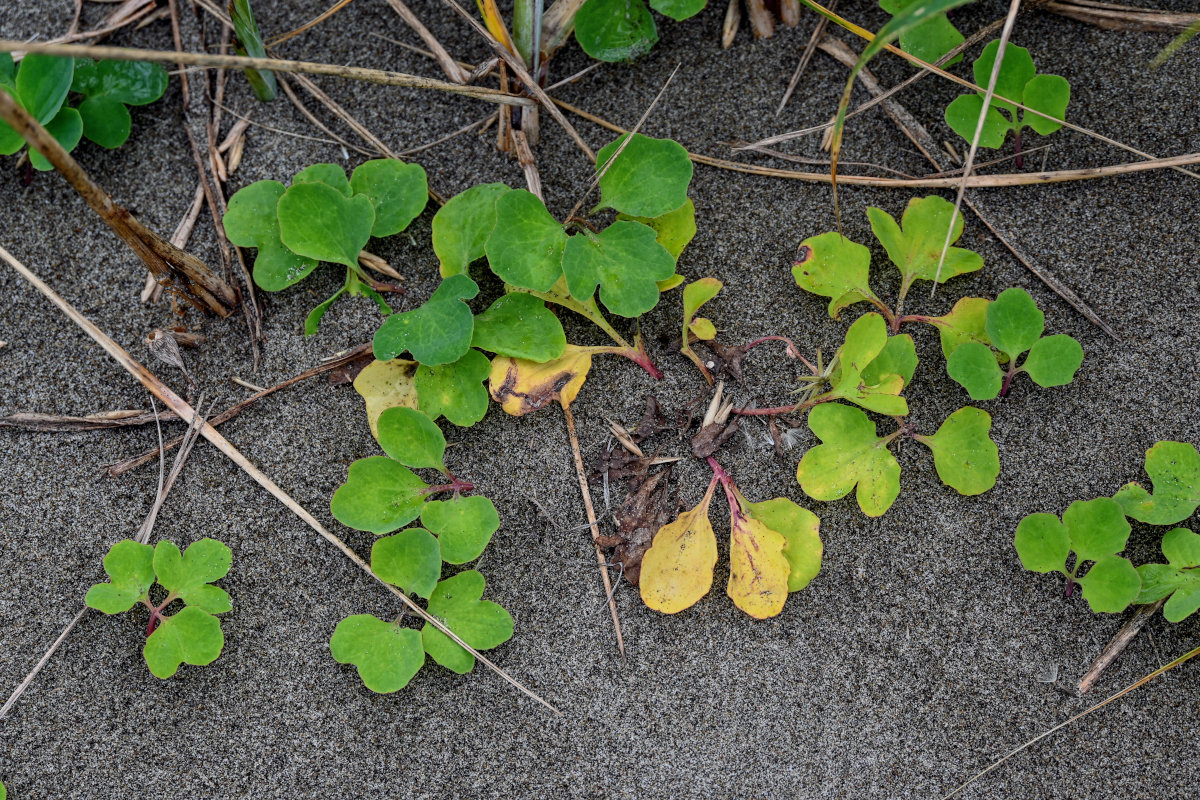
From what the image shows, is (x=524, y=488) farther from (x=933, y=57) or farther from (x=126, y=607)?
(x=933, y=57)

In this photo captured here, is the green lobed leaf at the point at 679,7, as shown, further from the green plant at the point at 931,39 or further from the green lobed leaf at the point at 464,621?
the green lobed leaf at the point at 464,621

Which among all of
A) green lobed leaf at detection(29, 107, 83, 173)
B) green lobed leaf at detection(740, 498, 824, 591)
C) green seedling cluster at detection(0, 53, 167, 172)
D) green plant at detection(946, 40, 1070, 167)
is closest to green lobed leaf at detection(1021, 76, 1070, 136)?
green plant at detection(946, 40, 1070, 167)

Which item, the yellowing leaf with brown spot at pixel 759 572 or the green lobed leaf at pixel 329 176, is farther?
the green lobed leaf at pixel 329 176

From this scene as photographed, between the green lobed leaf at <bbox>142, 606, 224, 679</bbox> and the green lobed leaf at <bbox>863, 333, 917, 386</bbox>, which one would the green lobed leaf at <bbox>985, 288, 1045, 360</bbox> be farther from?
the green lobed leaf at <bbox>142, 606, 224, 679</bbox>

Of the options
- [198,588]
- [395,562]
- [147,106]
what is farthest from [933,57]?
[198,588]

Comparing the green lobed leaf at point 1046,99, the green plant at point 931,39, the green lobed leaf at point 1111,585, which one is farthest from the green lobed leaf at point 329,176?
the green lobed leaf at point 1111,585

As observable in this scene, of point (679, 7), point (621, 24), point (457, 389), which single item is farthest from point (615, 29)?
point (457, 389)
